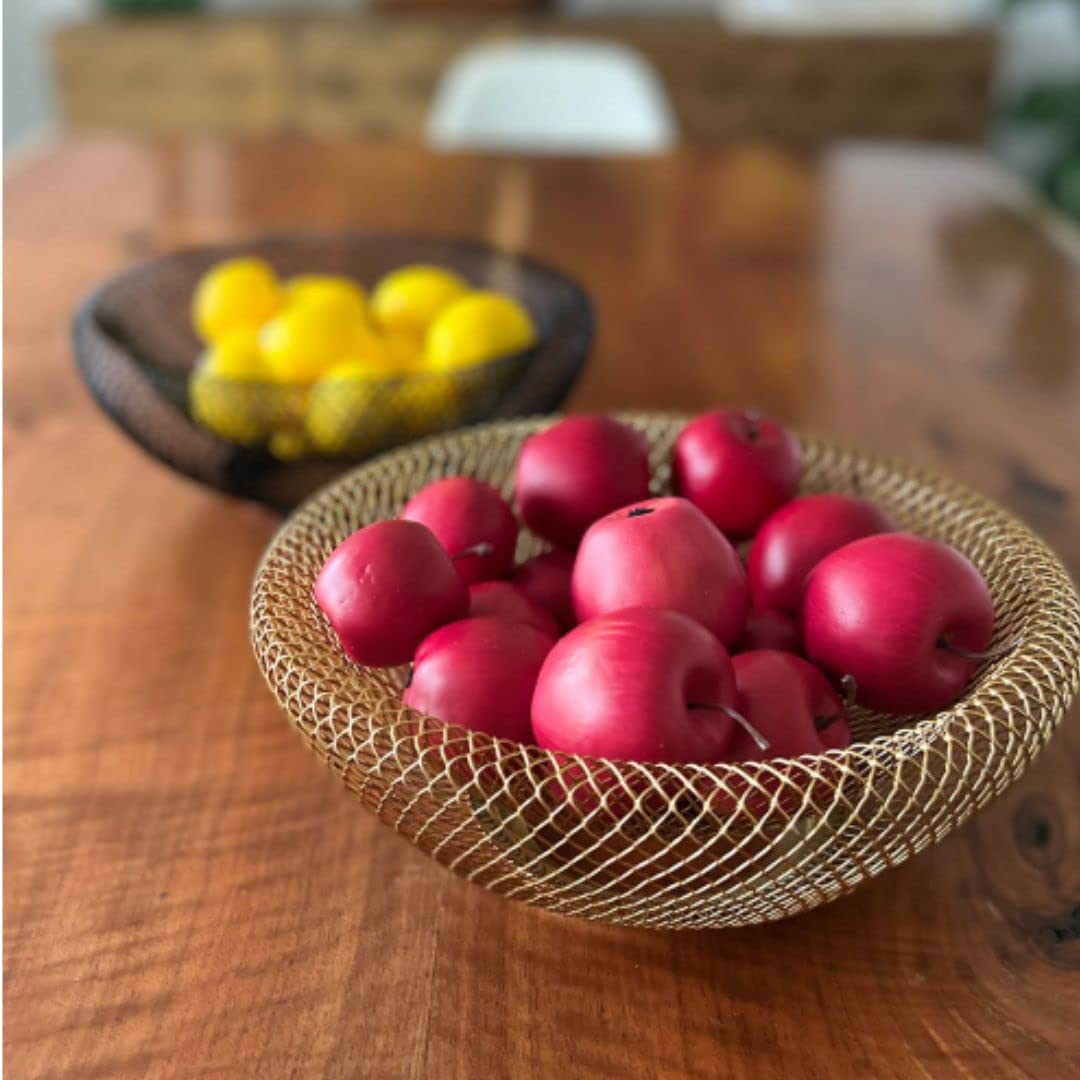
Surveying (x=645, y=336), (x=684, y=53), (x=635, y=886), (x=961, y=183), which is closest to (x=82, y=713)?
(x=635, y=886)

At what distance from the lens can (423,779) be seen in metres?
0.38

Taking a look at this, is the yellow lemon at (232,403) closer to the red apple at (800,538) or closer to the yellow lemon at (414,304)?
the yellow lemon at (414,304)

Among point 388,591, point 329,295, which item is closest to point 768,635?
point 388,591

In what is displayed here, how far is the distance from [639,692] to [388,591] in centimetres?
11

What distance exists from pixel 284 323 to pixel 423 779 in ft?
1.25

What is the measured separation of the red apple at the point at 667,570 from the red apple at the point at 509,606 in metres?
0.02

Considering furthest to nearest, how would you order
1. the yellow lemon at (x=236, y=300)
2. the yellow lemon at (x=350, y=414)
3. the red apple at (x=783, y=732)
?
the yellow lemon at (x=236, y=300) → the yellow lemon at (x=350, y=414) → the red apple at (x=783, y=732)

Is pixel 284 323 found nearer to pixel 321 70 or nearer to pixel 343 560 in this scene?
pixel 343 560

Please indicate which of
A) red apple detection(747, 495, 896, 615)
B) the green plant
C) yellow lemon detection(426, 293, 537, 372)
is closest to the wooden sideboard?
the green plant

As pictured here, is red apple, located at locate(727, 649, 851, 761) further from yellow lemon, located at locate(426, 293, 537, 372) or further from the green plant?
the green plant

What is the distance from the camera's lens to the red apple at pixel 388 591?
17.3 inches

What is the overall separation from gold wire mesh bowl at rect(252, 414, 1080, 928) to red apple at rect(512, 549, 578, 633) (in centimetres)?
9

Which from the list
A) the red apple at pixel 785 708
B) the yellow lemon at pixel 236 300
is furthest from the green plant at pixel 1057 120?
the red apple at pixel 785 708

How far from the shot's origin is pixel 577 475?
20.4 inches
